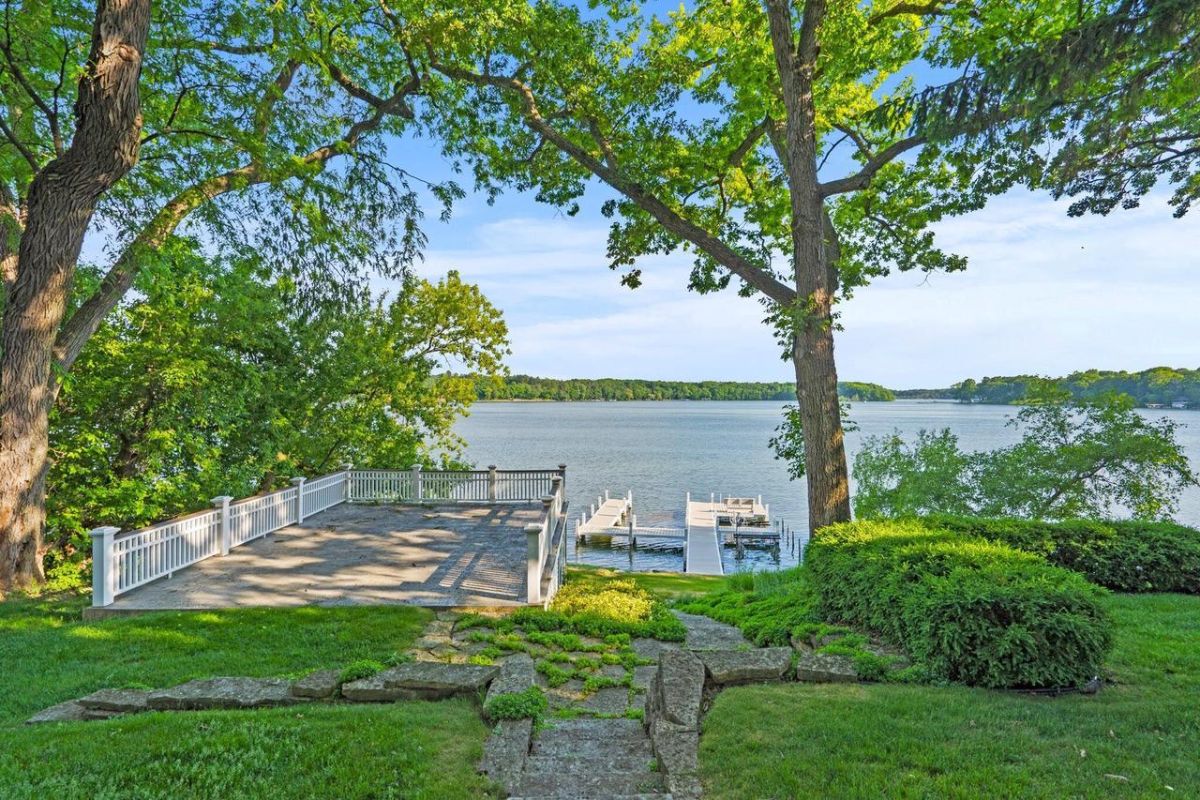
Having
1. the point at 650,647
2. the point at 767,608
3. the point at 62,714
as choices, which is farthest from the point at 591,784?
the point at 767,608

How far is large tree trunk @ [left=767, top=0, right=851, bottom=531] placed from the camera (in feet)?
25.5

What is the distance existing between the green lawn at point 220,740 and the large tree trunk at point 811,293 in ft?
18.7

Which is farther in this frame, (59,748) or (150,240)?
(150,240)

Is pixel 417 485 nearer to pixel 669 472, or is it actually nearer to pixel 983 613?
pixel 983 613

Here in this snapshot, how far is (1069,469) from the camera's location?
13.9 metres

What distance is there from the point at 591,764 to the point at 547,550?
6.01 meters

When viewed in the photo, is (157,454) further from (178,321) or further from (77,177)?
(77,177)

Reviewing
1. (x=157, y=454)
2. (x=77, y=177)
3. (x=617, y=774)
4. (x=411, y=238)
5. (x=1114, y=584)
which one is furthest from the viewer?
(x=157, y=454)

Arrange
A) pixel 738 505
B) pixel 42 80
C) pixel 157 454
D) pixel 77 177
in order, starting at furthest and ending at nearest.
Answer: pixel 738 505 < pixel 157 454 < pixel 42 80 < pixel 77 177

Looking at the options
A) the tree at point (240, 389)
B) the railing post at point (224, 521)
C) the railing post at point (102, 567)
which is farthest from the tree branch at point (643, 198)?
the railing post at point (102, 567)

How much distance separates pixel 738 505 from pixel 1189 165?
2608 centimetres

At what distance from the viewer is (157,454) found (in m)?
11.0

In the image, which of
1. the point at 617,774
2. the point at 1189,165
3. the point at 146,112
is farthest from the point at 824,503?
the point at 146,112

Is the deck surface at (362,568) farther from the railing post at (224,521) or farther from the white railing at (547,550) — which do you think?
the white railing at (547,550)
